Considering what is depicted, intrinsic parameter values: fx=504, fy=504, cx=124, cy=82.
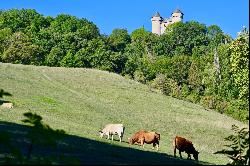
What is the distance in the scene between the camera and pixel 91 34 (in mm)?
149500

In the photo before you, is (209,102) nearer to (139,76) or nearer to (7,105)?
(139,76)

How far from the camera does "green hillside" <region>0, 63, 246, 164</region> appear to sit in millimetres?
48344

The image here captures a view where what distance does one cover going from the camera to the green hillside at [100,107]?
4834 centimetres

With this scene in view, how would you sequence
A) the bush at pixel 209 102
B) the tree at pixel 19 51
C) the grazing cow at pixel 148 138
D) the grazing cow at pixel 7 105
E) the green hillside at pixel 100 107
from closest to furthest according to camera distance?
the grazing cow at pixel 148 138 → the grazing cow at pixel 7 105 → the green hillside at pixel 100 107 → the bush at pixel 209 102 → the tree at pixel 19 51

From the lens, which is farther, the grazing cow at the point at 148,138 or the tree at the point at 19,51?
the tree at the point at 19,51

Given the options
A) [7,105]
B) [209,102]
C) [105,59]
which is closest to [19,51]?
[105,59]

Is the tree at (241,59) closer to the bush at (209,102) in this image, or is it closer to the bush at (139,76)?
the bush at (209,102)

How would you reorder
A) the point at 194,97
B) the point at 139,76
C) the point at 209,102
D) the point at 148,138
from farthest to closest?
the point at 139,76
the point at 194,97
the point at 209,102
the point at 148,138

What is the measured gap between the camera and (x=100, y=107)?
214 feet

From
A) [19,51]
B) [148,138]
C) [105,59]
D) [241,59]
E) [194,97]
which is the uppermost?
[105,59]

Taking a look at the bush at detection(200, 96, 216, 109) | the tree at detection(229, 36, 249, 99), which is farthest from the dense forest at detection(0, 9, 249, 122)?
the tree at detection(229, 36, 249, 99)

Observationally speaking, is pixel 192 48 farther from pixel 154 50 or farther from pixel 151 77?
pixel 151 77

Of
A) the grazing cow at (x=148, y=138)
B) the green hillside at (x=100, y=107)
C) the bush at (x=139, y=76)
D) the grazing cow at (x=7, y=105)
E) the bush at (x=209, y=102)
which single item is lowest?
the grazing cow at (x=148, y=138)

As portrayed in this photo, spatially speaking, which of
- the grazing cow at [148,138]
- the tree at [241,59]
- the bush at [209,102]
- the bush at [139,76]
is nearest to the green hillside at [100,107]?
the grazing cow at [148,138]
